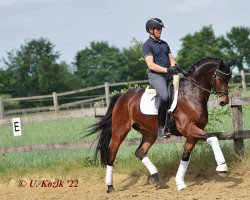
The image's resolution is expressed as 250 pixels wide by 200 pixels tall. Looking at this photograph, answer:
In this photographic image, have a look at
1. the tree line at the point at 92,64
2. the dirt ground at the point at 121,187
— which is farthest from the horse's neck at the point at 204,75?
the tree line at the point at 92,64

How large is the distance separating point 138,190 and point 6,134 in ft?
22.6

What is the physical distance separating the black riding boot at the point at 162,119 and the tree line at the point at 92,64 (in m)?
55.7

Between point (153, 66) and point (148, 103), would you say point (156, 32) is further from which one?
point (148, 103)

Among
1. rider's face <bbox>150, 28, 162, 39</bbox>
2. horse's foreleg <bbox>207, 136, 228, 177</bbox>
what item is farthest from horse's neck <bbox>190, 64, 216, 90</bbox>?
horse's foreleg <bbox>207, 136, 228, 177</bbox>

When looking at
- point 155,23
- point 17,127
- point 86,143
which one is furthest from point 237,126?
point 17,127

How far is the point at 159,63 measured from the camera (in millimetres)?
8945

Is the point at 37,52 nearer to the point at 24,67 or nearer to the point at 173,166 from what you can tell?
the point at 24,67

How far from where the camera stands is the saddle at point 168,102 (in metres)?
8.68

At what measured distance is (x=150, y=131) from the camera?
365 inches

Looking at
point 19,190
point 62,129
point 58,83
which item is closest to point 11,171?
point 19,190

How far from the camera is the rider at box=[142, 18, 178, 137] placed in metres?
8.72

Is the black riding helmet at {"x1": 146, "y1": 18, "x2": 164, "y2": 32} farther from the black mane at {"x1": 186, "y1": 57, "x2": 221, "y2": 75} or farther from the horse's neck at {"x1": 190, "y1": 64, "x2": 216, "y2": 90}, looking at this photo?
the horse's neck at {"x1": 190, "y1": 64, "x2": 216, "y2": 90}

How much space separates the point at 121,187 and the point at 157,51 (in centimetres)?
255

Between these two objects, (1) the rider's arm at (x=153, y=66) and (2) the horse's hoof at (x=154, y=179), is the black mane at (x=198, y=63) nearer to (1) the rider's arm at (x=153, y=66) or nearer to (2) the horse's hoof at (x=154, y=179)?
(1) the rider's arm at (x=153, y=66)
